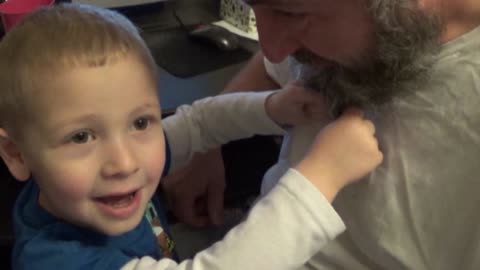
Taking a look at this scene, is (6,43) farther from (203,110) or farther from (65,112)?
(203,110)

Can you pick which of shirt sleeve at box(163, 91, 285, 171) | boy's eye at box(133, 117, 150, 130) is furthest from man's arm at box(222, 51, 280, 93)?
boy's eye at box(133, 117, 150, 130)

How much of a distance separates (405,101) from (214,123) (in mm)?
375

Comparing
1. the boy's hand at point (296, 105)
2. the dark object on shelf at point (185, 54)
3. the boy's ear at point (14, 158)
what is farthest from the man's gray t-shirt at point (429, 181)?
the dark object on shelf at point (185, 54)

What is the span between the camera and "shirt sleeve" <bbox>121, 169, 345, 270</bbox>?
30.4 inches

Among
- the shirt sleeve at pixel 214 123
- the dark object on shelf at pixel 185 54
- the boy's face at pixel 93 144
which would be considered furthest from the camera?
the dark object on shelf at pixel 185 54

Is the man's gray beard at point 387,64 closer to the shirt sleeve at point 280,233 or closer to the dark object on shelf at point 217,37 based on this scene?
the shirt sleeve at point 280,233

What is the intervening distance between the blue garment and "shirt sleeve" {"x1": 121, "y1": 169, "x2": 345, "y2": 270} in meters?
0.10

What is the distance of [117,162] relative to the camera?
2.55 ft

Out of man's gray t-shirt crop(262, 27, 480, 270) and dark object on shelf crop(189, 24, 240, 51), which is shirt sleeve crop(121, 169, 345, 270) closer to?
man's gray t-shirt crop(262, 27, 480, 270)

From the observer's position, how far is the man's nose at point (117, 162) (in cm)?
78

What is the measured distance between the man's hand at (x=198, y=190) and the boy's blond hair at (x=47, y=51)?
0.43m

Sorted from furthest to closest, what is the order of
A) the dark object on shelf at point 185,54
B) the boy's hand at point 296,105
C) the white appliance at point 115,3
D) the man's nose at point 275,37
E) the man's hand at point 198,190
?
1. the white appliance at point 115,3
2. the dark object on shelf at point 185,54
3. the man's hand at point 198,190
4. the boy's hand at point 296,105
5. the man's nose at point 275,37

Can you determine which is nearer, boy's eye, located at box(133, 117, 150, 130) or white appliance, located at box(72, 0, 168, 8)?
boy's eye, located at box(133, 117, 150, 130)

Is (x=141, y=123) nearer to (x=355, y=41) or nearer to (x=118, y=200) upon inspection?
(x=118, y=200)
